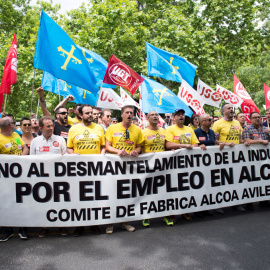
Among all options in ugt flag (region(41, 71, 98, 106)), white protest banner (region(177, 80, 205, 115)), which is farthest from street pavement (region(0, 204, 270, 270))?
ugt flag (region(41, 71, 98, 106))

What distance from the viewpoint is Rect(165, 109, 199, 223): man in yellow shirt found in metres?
4.98

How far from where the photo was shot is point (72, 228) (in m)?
4.71

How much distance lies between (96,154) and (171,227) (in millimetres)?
1742

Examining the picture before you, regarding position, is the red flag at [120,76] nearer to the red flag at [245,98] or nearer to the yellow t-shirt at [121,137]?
the yellow t-shirt at [121,137]

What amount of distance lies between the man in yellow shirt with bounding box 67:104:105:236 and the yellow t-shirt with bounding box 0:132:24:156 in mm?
851

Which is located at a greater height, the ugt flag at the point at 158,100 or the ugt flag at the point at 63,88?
the ugt flag at the point at 63,88

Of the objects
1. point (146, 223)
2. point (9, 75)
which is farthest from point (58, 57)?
point (146, 223)

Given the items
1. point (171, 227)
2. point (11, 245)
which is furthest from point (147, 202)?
point (11, 245)

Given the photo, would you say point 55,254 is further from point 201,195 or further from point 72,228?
point 201,195

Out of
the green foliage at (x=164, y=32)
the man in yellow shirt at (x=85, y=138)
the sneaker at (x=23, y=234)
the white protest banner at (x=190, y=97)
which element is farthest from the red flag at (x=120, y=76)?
the green foliage at (x=164, y=32)

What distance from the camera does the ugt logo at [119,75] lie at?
6.31 m

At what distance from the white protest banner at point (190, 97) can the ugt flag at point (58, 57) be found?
293 centimetres

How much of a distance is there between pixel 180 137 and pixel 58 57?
2.97 meters

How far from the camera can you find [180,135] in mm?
5121
